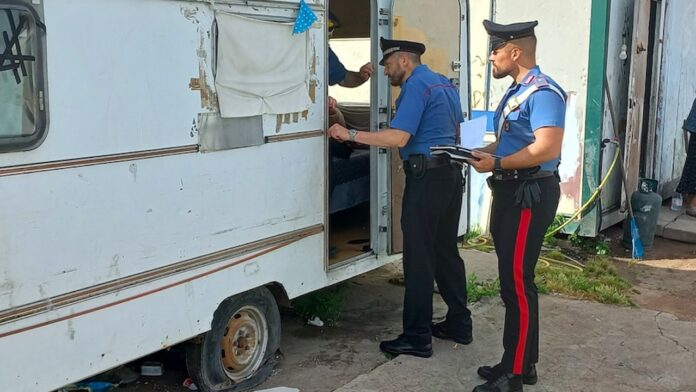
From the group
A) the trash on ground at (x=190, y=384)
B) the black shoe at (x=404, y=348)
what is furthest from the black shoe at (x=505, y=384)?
the trash on ground at (x=190, y=384)

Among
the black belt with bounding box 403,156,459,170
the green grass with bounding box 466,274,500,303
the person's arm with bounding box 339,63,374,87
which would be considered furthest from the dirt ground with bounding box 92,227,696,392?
the person's arm with bounding box 339,63,374,87

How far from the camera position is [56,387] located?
334 centimetres

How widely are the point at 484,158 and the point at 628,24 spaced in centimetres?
491

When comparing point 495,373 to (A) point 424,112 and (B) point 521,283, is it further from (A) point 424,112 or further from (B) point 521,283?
(A) point 424,112

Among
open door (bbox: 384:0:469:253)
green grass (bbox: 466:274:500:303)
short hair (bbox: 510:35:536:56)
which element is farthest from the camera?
green grass (bbox: 466:274:500:303)

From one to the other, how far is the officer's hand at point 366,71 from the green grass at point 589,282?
2473 millimetres

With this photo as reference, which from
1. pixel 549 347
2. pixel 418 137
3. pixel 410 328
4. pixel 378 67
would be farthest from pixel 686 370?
pixel 378 67

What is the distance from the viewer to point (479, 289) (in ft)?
20.5

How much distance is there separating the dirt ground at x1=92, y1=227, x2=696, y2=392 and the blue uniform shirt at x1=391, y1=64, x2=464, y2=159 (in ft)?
4.59

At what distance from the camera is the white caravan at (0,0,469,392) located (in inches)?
124

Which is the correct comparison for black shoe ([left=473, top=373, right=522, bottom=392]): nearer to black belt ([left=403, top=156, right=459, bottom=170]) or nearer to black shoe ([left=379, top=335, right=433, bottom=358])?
black shoe ([left=379, top=335, right=433, bottom=358])

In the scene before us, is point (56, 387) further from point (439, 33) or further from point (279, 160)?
point (439, 33)

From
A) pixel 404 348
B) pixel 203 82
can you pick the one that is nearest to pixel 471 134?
pixel 404 348

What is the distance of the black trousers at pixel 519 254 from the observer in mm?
4105
